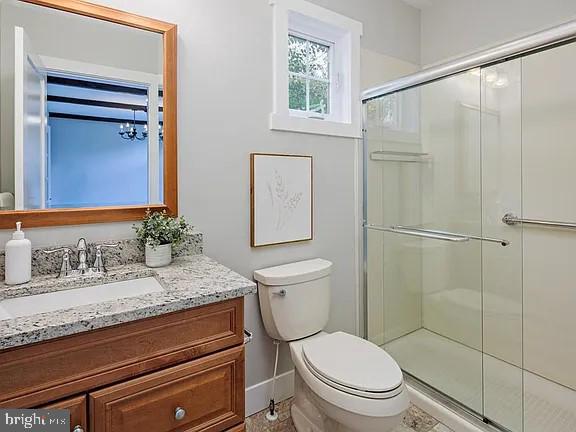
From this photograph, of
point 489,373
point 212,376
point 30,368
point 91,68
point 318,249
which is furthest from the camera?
point 318,249

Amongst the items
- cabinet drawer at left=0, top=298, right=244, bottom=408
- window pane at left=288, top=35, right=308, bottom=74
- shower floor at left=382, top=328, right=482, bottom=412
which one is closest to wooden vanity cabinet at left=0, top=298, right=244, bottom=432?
cabinet drawer at left=0, top=298, right=244, bottom=408

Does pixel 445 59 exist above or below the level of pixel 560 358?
above

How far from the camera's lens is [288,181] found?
1899 millimetres

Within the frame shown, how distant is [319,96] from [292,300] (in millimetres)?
1268

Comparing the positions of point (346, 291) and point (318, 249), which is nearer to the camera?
point (318, 249)

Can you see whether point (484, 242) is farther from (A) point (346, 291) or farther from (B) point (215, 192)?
(B) point (215, 192)

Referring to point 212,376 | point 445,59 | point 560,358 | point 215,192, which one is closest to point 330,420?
point 212,376

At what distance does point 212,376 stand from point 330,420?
70cm

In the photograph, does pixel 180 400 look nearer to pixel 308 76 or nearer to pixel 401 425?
pixel 401 425

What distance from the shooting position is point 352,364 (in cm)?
146

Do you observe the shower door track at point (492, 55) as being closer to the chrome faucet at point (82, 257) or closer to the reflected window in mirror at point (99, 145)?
the reflected window in mirror at point (99, 145)

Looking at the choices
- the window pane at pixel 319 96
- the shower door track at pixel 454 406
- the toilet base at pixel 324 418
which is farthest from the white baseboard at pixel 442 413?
the window pane at pixel 319 96

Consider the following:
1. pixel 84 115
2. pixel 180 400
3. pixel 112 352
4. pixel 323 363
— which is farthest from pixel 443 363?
pixel 84 115

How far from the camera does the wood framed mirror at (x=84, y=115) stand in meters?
1.25
